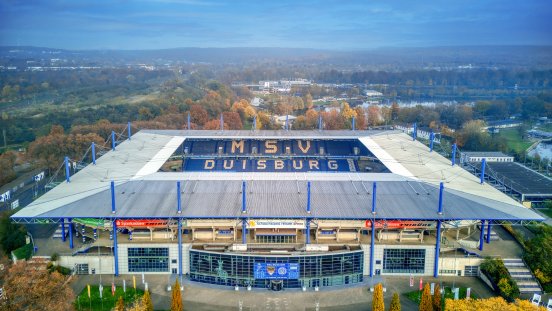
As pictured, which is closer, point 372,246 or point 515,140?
point 372,246

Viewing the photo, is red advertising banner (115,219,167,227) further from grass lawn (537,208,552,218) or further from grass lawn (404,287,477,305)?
grass lawn (537,208,552,218)

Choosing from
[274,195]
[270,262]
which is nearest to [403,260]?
[270,262]

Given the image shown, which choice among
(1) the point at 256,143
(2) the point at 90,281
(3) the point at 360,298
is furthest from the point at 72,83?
(3) the point at 360,298

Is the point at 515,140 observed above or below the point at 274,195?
below

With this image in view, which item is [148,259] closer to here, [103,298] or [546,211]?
[103,298]

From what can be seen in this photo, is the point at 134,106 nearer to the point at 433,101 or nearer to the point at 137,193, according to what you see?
the point at 137,193

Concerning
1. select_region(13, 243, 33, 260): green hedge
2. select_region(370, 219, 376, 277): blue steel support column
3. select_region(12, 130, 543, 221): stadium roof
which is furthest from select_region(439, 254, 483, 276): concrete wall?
select_region(13, 243, 33, 260): green hedge

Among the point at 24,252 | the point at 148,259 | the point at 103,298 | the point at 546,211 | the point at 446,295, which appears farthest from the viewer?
the point at 546,211

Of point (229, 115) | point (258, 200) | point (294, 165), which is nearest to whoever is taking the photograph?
point (258, 200)
